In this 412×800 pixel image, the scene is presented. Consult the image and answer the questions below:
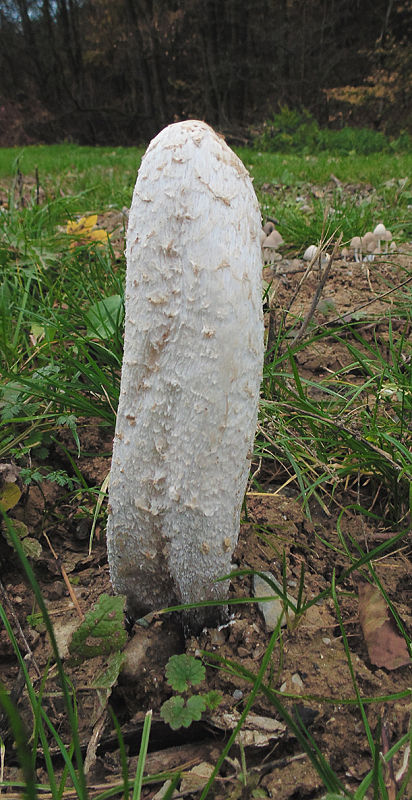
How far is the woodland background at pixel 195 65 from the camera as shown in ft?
53.2

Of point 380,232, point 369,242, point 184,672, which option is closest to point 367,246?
point 369,242

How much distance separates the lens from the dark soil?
124 centimetres

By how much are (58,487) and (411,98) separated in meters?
17.5

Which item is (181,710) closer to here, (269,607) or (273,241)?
(269,607)

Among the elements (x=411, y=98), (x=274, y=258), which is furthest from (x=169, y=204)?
(x=411, y=98)

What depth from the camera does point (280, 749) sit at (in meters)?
1.27

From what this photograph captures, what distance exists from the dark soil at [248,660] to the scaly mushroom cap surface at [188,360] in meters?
0.23

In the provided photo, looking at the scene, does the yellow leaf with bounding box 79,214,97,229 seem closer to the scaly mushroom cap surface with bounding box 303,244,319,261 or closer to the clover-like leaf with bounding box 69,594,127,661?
the scaly mushroom cap surface with bounding box 303,244,319,261

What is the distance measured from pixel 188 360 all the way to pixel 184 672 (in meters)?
0.76

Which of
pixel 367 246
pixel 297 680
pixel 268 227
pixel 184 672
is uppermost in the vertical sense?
pixel 268 227

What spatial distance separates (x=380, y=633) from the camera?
1.50 metres

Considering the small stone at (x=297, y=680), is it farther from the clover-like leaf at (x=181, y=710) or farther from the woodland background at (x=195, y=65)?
the woodland background at (x=195, y=65)

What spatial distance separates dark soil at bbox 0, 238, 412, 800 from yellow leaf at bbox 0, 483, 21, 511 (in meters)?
0.11

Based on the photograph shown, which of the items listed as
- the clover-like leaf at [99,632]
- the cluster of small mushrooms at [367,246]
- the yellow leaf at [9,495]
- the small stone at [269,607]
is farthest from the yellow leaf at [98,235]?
the clover-like leaf at [99,632]
